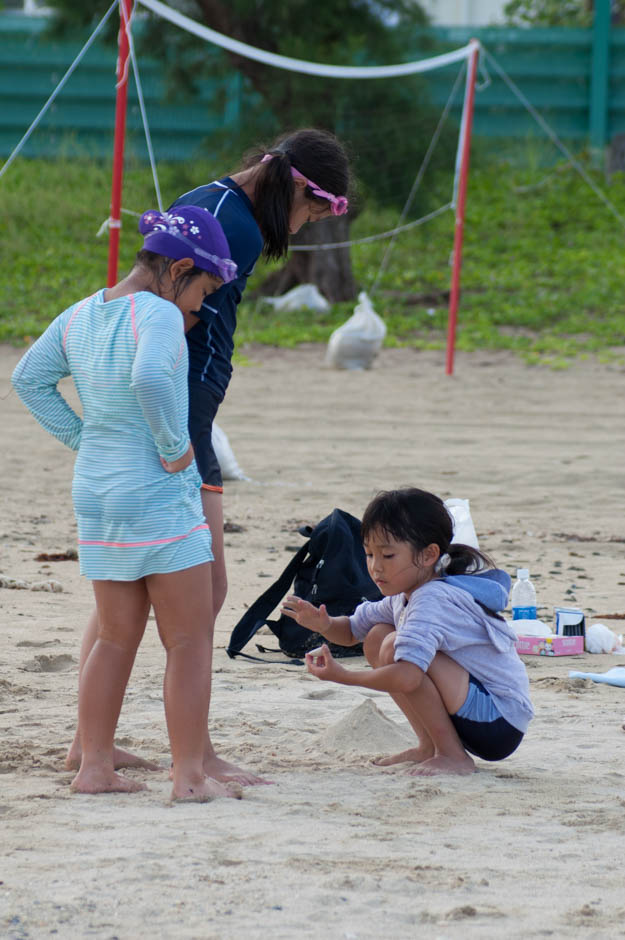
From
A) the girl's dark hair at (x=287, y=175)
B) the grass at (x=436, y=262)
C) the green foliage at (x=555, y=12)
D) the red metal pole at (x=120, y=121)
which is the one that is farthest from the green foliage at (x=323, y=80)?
the girl's dark hair at (x=287, y=175)

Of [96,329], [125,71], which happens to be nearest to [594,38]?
[125,71]

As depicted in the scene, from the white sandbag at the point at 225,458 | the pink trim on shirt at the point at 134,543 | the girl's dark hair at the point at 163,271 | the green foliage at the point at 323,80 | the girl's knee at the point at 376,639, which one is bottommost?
the white sandbag at the point at 225,458

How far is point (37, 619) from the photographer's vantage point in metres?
4.81

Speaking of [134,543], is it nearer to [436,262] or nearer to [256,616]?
[256,616]

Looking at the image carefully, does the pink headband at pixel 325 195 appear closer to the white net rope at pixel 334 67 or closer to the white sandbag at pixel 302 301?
the white net rope at pixel 334 67

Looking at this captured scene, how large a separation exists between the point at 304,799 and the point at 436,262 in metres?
14.0

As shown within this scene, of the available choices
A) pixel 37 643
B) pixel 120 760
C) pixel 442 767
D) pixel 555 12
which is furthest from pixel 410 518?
pixel 555 12

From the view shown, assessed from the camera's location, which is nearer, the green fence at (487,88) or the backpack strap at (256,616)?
the backpack strap at (256,616)

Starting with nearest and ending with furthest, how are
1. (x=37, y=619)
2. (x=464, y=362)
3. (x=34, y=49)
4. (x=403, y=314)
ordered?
(x=37, y=619) → (x=464, y=362) → (x=403, y=314) → (x=34, y=49)

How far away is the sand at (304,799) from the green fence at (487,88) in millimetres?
12163

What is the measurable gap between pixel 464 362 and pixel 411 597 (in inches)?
372

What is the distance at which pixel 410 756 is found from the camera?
3.43 metres

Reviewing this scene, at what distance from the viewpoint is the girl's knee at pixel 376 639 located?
3404 mm

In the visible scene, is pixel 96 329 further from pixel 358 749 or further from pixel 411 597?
pixel 358 749
